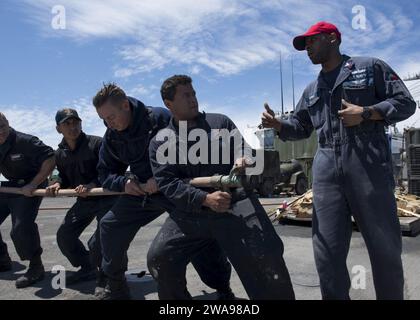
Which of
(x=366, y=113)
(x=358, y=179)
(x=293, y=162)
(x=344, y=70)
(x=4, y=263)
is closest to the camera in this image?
(x=366, y=113)

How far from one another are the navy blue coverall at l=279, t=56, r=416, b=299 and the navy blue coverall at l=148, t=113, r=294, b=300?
361mm

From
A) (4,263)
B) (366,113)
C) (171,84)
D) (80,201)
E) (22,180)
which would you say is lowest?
(4,263)

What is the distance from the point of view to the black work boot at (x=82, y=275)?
4738 millimetres

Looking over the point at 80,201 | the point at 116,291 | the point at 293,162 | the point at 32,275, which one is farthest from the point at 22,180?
the point at 293,162

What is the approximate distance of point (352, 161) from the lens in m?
2.81

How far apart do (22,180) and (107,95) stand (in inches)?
92.4

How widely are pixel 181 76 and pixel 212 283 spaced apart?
1849mm

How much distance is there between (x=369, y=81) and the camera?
284cm

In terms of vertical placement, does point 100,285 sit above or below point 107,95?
below

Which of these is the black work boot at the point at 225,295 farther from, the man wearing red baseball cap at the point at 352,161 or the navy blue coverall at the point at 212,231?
the man wearing red baseball cap at the point at 352,161

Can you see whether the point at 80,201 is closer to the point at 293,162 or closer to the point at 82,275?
the point at 82,275

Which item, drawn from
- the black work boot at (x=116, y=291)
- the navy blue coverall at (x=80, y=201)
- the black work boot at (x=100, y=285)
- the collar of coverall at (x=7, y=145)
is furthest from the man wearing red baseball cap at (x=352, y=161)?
the collar of coverall at (x=7, y=145)

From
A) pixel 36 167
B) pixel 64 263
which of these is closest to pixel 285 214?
pixel 64 263

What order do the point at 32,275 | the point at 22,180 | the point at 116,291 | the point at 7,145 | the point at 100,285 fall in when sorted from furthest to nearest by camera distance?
the point at 22,180
the point at 7,145
the point at 32,275
the point at 100,285
the point at 116,291
